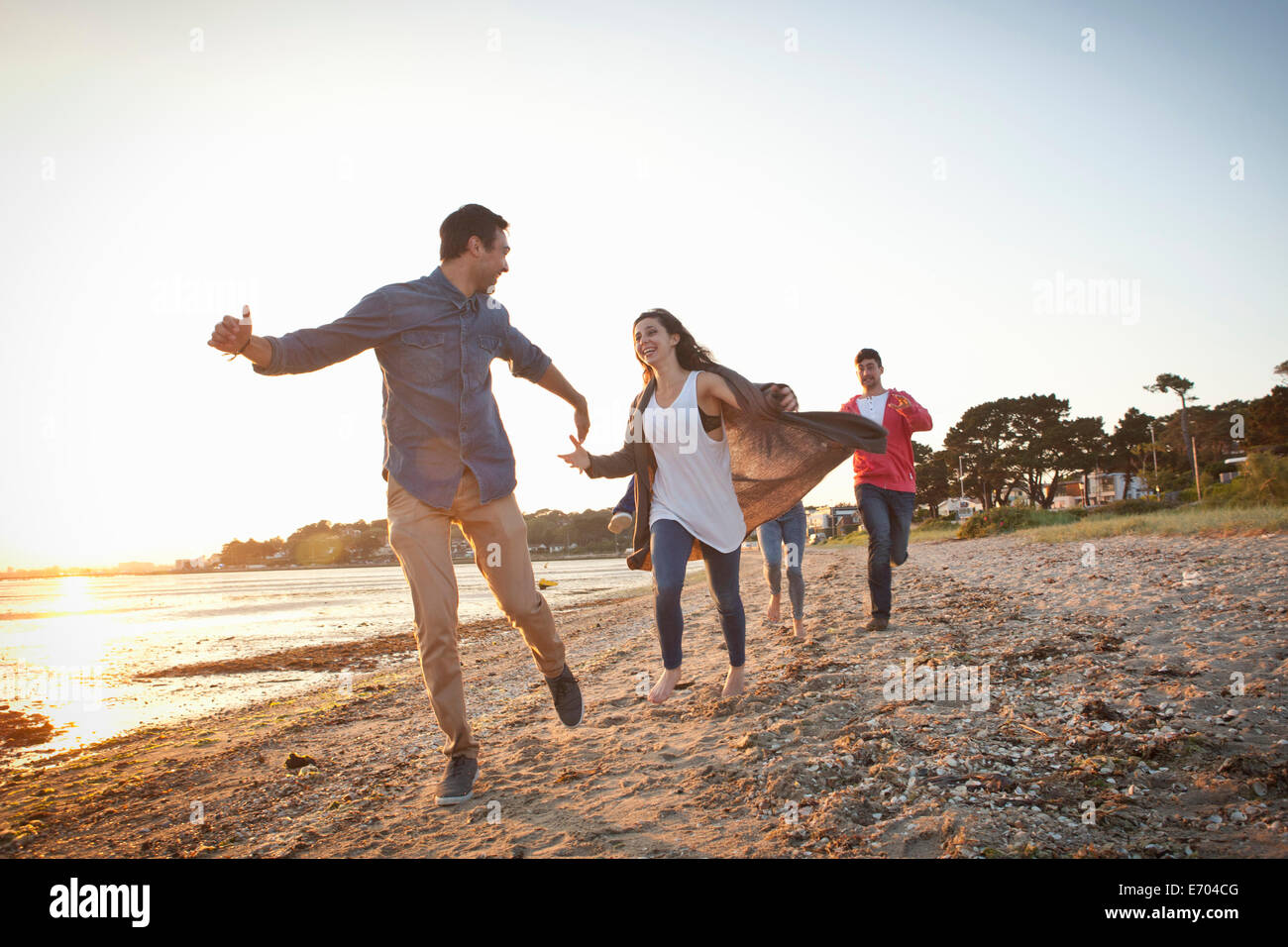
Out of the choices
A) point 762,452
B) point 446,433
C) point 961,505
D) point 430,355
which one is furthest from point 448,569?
point 961,505

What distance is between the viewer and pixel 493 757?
3809 mm

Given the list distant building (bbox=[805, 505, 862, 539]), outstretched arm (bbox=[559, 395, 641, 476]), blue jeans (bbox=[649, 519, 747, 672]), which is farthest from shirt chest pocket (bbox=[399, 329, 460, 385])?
distant building (bbox=[805, 505, 862, 539])

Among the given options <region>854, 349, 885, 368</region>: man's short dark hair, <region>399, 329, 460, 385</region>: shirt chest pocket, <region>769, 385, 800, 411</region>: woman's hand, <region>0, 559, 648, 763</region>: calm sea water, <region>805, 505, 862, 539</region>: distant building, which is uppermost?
<region>854, 349, 885, 368</region>: man's short dark hair

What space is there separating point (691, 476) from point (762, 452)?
0.96m

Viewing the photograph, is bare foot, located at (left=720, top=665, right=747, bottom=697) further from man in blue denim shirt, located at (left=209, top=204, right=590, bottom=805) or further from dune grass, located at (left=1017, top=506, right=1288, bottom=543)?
dune grass, located at (left=1017, top=506, right=1288, bottom=543)

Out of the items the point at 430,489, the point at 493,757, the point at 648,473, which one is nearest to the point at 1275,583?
the point at 648,473

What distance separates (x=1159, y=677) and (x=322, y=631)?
49.8ft

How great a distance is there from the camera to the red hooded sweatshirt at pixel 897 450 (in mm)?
6121

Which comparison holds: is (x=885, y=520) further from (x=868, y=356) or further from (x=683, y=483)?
(x=683, y=483)

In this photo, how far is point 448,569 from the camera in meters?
3.27

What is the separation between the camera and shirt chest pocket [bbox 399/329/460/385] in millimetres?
3332

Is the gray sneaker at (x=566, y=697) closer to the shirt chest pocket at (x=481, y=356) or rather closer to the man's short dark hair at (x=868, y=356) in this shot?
the shirt chest pocket at (x=481, y=356)

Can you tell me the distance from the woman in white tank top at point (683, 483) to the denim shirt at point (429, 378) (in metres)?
0.86
